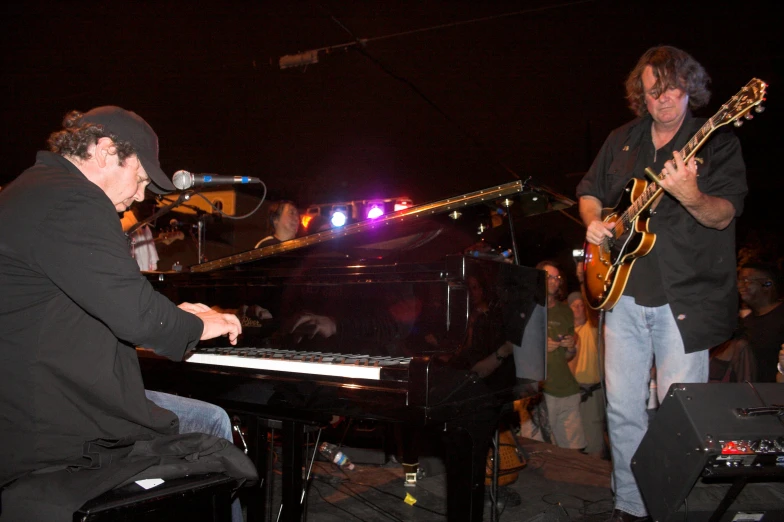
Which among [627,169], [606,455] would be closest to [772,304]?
[606,455]

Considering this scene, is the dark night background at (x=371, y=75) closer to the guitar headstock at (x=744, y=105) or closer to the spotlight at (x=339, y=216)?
the spotlight at (x=339, y=216)

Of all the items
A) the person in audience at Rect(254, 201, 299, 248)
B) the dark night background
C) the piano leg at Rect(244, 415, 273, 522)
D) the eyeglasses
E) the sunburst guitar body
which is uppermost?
the dark night background

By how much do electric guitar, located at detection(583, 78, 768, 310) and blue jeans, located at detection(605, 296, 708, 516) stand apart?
123 millimetres

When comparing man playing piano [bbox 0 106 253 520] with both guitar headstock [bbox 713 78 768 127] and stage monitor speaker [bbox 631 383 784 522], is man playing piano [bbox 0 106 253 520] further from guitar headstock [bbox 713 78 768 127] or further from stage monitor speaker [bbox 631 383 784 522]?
guitar headstock [bbox 713 78 768 127]

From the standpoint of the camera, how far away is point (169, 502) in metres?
1.64

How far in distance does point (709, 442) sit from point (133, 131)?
2.52 meters

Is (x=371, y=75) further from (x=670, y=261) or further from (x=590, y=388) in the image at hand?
(x=670, y=261)

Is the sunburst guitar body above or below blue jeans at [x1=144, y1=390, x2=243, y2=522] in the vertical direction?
above

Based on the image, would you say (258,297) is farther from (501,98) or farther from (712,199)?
(501,98)

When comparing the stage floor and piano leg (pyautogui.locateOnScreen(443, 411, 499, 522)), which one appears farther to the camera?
the stage floor

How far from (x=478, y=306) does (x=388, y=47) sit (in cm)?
454

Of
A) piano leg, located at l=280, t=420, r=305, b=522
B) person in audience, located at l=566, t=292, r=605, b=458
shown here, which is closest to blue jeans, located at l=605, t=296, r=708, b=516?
piano leg, located at l=280, t=420, r=305, b=522

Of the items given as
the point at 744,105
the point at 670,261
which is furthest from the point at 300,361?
the point at 744,105

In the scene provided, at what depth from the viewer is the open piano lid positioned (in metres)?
2.68
